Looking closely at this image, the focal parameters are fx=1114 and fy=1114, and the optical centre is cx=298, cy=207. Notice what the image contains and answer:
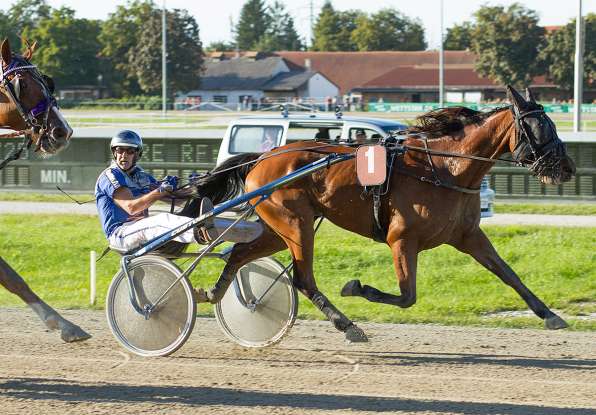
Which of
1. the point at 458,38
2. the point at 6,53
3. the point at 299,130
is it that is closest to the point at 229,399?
the point at 6,53

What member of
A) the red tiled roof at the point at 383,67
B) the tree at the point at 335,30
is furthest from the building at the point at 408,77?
the tree at the point at 335,30

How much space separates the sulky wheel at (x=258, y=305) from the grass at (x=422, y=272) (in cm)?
170

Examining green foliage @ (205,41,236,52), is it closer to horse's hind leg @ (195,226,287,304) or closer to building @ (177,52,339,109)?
building @ (177,52,339,109)

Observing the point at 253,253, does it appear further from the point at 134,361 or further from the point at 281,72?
the point at 281,72

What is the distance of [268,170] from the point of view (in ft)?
27.6

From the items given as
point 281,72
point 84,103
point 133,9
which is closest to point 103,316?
point 84,103

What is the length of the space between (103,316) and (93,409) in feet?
12.6

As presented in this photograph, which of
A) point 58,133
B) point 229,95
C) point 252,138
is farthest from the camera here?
point 229,95

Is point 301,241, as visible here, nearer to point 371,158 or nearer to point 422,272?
point 371,158

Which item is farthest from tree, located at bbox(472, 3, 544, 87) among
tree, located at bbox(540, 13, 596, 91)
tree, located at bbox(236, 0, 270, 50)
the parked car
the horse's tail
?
tree, located at bbox(236, 0, 270, 50)

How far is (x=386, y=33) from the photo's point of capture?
110 metres

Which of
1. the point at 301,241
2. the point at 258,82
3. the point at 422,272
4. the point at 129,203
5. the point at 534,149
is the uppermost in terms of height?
the point at 258,82

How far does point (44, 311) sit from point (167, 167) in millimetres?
12557

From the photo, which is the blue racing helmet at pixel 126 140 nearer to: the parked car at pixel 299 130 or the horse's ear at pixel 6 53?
the horse's ear at pixel 6 53
